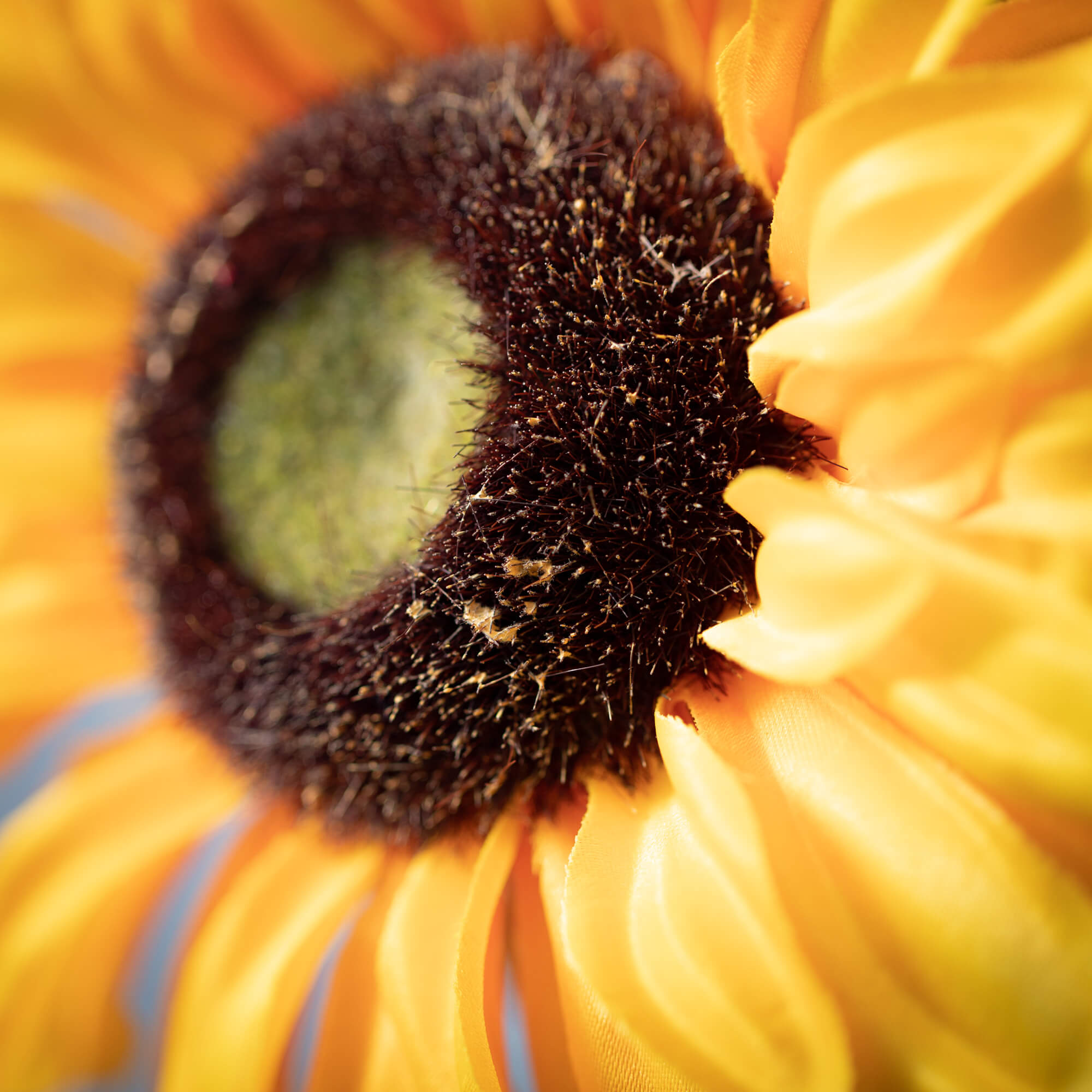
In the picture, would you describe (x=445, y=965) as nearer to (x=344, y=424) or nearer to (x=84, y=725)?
(x=344, y=424)

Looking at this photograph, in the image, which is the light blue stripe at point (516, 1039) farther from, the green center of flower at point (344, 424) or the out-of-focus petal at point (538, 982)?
the green center of flower at point (344, 424)

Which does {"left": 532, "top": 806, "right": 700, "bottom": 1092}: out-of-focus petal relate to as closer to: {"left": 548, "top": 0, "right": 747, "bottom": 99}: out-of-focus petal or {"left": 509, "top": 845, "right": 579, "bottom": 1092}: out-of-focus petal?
{"left": 509, "top": 845, "right": 579, "bottom": 1092}: out-of-focus petal

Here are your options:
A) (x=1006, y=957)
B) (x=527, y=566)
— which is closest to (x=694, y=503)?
(x=527, y=566)

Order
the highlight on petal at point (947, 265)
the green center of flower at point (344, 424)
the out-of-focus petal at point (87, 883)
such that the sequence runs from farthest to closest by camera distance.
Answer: the out-of-focus petal at point (87, 883), the green center of flower at point (344, 424), the highlight on petal at point (947, 265)

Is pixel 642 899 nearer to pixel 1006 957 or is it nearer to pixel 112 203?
pixel 1006 957

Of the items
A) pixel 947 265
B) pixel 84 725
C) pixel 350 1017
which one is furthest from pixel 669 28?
pixel 84 725

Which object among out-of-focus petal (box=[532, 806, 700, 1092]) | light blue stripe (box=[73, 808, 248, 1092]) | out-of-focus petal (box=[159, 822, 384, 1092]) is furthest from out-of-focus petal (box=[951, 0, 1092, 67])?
light blue stripe (box=[73, 808, 248, 1092])

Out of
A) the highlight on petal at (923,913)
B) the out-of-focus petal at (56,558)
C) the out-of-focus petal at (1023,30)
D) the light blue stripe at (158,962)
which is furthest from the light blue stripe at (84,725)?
the out-of-focus petal at (1023,30)
